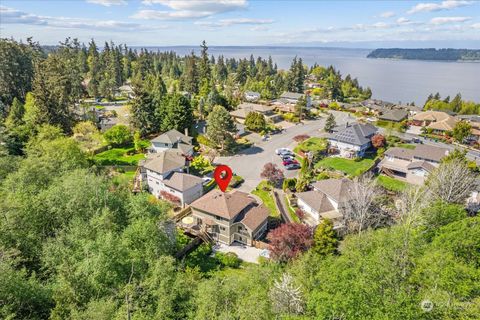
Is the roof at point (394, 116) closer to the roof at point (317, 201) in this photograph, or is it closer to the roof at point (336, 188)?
the roof at point (336, 188)

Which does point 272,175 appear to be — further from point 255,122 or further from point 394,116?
point 394,116

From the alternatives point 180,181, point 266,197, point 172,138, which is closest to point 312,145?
point 266,197

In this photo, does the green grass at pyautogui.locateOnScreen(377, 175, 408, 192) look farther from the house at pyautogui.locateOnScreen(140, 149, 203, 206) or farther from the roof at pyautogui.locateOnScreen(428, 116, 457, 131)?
the roof at pyautogui.locateOnScreen(428, 116, 457, 131)

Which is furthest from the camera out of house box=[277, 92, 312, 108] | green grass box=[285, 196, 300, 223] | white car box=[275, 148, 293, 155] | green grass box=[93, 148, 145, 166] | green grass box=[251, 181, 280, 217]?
house box=[277, 92, 312, 108]

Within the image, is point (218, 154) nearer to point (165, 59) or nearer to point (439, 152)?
point (439, 152)

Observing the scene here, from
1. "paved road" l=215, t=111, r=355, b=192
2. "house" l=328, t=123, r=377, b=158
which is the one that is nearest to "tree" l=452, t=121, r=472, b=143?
"house" l=328, t=123, r=377, b=158

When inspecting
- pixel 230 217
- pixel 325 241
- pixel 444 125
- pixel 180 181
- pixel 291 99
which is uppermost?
pixel 291 99

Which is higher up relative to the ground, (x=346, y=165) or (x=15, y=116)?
(x=15, y=116)
